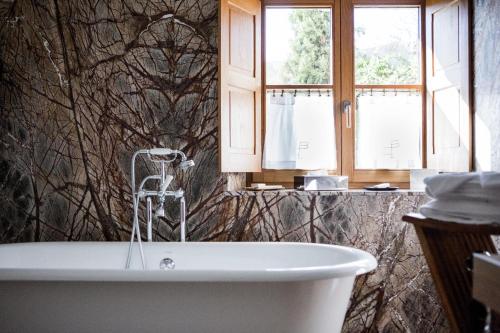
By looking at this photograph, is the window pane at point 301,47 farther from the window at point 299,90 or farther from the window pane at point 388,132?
the window pane at point 388,132

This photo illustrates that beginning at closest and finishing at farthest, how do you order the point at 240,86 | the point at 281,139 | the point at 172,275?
the point at 172,275 → the point at 240,86 → the point at 281,139

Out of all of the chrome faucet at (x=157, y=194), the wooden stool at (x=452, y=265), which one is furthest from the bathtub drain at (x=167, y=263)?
→ the wooden stool at (x=452, y=265)

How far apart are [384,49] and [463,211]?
2138mm

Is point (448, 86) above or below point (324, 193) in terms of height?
above

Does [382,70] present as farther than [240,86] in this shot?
Yes

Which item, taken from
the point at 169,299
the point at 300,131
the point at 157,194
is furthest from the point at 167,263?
the point at 300,131

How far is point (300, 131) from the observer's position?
10.9 ft

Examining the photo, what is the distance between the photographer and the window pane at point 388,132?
131 inches

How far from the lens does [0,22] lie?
10.1ft

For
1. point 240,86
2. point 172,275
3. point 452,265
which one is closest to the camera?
point 452,265

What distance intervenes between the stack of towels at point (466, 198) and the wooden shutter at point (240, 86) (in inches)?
62.8

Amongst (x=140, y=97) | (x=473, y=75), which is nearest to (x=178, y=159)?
(x=140, y=97)

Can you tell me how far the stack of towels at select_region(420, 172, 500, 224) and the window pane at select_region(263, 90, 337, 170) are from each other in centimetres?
181

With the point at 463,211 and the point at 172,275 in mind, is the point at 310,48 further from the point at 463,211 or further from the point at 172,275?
the point at 463,211
